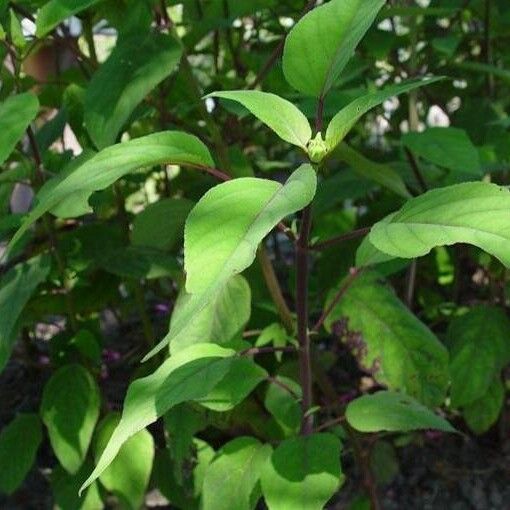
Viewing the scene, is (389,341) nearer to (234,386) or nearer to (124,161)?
(234,386)

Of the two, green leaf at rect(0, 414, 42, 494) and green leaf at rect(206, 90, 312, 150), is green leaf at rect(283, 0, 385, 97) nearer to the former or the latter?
green leaf at rect(206, 90, 312, 150)

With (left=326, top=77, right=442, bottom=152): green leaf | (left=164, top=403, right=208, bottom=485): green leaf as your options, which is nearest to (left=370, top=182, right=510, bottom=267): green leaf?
(left=326, top=77, right=442, bottom=152): green leaf

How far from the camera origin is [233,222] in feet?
2.75

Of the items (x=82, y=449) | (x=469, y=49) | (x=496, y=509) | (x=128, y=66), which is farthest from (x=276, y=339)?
(x=469, y=49)

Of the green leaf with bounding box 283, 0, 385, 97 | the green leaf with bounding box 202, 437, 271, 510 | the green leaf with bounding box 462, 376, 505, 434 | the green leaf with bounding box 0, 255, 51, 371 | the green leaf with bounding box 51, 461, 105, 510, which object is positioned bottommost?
the green leaf with bounding box 462, 376, 505, 434

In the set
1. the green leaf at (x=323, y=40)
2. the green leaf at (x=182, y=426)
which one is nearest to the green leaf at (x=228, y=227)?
the green leaf at (x=323, y=40)

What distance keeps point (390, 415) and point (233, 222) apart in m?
0.47

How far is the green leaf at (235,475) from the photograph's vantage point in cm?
125

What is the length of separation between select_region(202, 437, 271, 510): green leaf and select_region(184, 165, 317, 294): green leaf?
51 cm

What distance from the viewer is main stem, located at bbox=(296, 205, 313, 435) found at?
1.06 meters

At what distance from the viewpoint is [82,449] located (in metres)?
1.50

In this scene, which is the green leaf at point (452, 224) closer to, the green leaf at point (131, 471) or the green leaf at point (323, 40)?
the green leaf at point (323, 40)

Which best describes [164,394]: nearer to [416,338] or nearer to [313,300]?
[416,338]

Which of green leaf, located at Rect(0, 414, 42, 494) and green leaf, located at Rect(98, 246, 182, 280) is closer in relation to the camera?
green leaf, located at Rect(98, 246, 182, 280)
